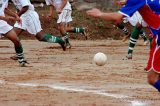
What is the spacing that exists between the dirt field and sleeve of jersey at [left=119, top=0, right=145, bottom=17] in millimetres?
1686

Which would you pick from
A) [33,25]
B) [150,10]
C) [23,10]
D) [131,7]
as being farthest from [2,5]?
[131,7]

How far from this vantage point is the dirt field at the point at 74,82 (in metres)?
10.9

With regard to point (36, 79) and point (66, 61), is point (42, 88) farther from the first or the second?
point (66, 61)

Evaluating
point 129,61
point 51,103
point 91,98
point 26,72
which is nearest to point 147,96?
point 91,98

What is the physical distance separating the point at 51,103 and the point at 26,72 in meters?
4.47

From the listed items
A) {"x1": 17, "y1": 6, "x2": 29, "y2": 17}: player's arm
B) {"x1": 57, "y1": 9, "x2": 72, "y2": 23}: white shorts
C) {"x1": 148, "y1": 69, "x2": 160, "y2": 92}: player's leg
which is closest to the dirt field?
{"x1": 148, "y1": 69, "x2": 160, "y2": 92}: player's leg

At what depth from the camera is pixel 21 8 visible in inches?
689

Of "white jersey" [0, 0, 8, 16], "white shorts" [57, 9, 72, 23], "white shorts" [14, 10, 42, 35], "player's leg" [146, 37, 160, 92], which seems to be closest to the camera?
"player's leg" [146, 37, 160, 92]

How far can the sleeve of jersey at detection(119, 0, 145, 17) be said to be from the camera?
376 inches

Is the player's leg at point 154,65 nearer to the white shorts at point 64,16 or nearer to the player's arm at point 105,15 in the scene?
the player's arm at point 105,15

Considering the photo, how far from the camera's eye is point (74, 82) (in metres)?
13.2

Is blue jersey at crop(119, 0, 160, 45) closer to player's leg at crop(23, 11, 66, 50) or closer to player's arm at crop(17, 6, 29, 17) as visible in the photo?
player's arm at crop(17, 6, 29, 17)

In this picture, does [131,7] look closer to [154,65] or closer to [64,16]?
[154,65]

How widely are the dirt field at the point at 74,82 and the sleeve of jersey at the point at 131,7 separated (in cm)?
169
